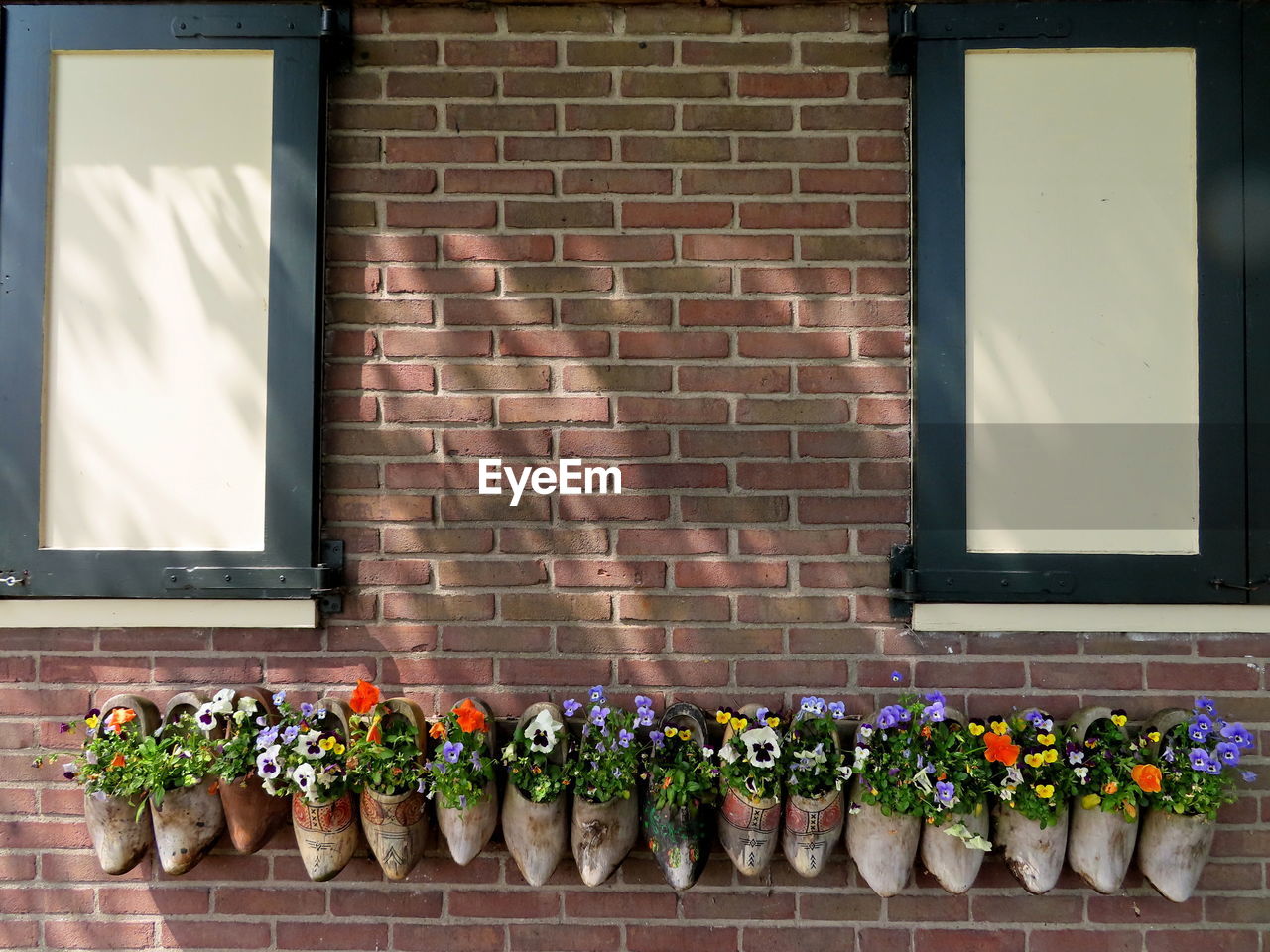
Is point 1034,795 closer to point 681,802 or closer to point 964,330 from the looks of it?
point 681,802

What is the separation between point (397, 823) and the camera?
6.01 ft

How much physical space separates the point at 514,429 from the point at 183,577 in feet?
2.73

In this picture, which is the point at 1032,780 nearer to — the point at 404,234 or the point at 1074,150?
the point at 1074,150

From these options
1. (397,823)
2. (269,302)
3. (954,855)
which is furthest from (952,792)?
(269,302)

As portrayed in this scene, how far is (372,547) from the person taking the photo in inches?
79.0

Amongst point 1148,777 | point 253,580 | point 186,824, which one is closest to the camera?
point 1148,777

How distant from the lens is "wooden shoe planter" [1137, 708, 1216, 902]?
1.82 m

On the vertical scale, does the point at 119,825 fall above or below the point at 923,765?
below

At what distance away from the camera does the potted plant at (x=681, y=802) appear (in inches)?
71.0

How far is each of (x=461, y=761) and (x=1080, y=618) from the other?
143 centimetres

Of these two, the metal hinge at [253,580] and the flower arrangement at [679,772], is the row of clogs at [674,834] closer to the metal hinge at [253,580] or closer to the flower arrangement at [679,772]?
the flower arrangement at [679,772]

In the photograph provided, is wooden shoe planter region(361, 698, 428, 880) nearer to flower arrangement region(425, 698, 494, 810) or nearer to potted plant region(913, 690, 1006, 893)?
flower arrangement region(425, 698, 494, 810)

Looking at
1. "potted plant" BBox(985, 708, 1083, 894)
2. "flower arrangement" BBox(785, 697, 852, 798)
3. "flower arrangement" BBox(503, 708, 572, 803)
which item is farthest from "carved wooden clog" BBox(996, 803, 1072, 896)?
"flower arrangement" BBox(503, 708, 572, 803)

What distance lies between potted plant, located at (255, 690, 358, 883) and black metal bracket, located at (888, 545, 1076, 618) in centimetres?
130
